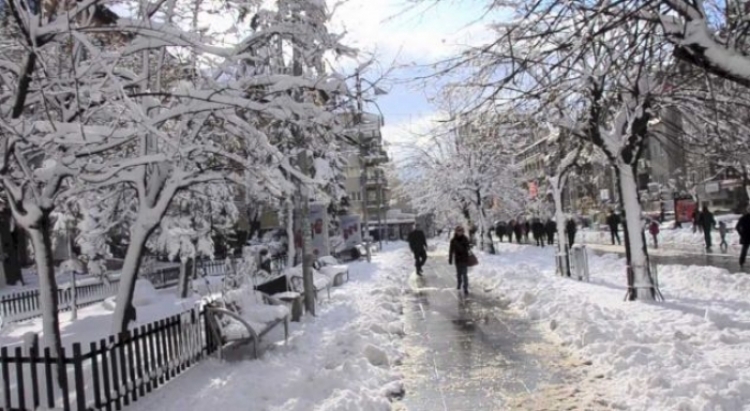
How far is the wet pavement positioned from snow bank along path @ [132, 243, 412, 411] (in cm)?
33

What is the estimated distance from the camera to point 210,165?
11.0 metres

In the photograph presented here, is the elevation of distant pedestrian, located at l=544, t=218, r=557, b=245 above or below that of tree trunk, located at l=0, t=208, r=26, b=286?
below

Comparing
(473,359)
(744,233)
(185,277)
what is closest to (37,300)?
(185,277)

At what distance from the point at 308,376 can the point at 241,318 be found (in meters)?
1.38

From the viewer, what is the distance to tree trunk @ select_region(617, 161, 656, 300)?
39.6ft

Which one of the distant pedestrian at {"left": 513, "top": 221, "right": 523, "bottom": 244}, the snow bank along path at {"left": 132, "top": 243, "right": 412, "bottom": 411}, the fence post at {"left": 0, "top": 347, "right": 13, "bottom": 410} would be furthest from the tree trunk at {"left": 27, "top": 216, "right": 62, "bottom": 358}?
the distant pedestrian at {"left": 513, "top": 221, "right": 523, "bottom": 244}

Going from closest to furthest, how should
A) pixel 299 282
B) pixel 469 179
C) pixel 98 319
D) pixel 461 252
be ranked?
pixel 98 319 → pixel 299 282 → pixel 461 252 → pixel 469 179

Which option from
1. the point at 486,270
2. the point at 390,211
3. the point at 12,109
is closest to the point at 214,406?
the point at 12,109

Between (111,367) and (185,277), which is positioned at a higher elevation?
(185,277)

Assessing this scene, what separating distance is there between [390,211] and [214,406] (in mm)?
87061

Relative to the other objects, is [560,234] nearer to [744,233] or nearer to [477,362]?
[744,233]

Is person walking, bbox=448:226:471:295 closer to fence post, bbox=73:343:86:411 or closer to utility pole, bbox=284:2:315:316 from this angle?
utility pole, bbox=284:2:315:316

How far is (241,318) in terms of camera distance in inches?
327

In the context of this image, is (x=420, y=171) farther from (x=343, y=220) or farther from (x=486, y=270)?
(x=486, y=270)
